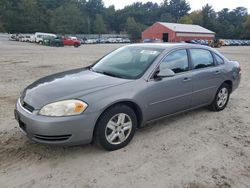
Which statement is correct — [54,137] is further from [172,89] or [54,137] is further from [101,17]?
[101,17]

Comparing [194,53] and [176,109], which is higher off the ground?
[194,53]

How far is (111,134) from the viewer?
371 centimetres

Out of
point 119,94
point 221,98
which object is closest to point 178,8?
point 221,98

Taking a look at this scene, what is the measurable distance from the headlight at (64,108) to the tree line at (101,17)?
79197 millimetres

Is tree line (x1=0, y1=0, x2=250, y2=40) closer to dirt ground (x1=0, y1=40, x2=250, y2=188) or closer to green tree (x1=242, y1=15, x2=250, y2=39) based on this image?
green tree (x1=242, y1=15, x2=250, y2=39)

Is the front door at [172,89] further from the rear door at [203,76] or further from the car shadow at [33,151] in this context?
the car shadow at [33,151]

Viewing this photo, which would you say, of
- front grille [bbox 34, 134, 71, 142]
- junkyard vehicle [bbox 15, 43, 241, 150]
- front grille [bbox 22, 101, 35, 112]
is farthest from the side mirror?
front grille [bbox 22, 101, 35, 112]

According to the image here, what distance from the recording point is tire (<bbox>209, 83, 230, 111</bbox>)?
5.51 metres

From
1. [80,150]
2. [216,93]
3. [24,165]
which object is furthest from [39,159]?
[216,93]

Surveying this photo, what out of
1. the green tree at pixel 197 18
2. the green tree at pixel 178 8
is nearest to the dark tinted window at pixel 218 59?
the green tree at pixel 197 18

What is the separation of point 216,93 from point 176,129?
1432mm

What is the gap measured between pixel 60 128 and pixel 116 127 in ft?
2.71

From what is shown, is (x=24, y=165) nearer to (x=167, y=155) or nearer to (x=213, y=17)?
(x=167, y=155)

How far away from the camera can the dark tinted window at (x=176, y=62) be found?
14.4ft
